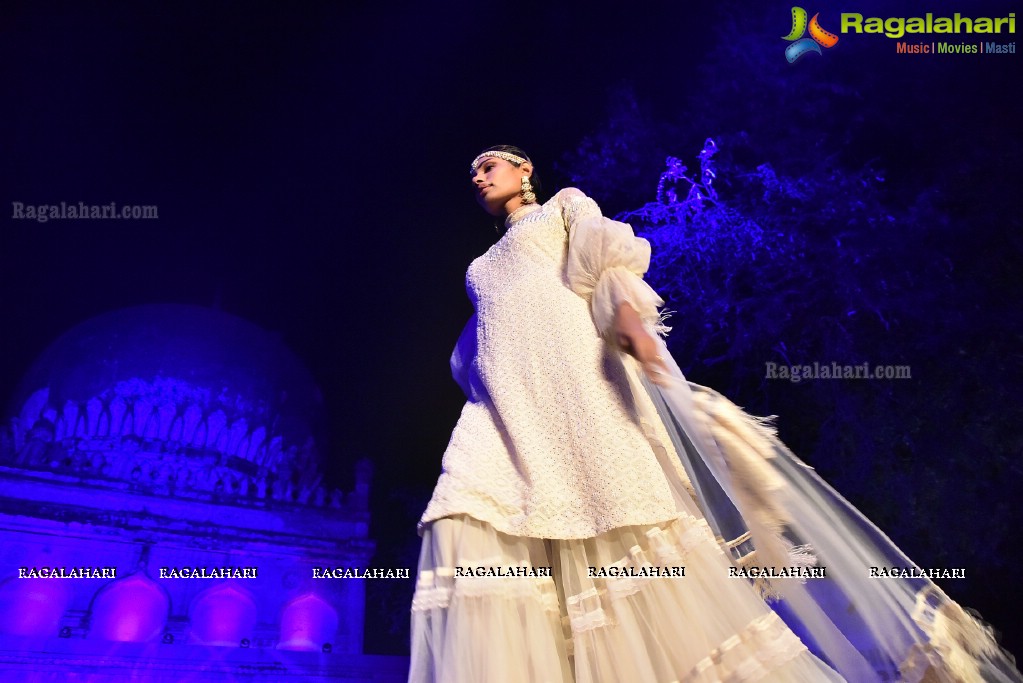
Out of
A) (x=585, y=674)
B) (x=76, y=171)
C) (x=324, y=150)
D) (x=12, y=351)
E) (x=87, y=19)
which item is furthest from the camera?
(x=12, y=351)

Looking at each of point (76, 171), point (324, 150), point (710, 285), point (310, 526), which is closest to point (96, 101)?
point (76, 171)

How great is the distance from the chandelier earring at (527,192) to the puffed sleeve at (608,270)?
433 mm

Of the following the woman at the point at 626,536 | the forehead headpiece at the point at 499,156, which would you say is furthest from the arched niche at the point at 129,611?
the woman at the point at 626,536

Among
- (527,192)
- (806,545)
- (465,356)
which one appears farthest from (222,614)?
(806,545)

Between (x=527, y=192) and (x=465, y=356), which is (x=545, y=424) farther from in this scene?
(x=527, y=192)

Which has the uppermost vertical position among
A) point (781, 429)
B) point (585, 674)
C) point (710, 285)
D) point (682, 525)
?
point (710, 285)

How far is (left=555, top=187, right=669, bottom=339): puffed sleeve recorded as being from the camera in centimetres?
233

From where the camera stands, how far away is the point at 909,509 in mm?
7227

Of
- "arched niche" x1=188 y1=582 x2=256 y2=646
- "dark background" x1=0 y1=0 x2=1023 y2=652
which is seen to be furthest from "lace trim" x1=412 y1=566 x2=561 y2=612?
"arched niche" x1=188 y1=582 x2=256 y2=646

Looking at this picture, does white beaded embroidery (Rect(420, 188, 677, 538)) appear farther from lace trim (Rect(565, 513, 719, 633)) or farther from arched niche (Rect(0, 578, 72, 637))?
arched niche (Rect(0, 578, 72, 637))

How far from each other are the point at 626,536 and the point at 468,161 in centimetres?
531

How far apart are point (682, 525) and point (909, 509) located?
6084 mm

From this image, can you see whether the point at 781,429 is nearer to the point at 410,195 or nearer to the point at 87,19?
the point at 410,195

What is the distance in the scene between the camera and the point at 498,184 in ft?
9.64
